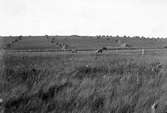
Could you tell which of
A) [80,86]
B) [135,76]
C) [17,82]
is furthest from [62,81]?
[135,76]

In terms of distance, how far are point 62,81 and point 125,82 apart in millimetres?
1831

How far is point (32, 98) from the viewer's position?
23.0 ft

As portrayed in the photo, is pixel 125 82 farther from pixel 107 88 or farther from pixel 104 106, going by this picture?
pixel 104 106

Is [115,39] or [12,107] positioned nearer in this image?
[12,107]

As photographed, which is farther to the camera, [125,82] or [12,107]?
[125,82]

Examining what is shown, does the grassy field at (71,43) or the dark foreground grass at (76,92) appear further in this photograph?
the grassy field at (71,43)

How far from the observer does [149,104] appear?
6.88m

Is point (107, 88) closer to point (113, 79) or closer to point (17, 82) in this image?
point (113, 79)

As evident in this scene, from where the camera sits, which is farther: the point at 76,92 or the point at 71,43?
the point at 71,43

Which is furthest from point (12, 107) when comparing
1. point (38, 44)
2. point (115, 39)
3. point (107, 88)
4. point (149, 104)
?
point (115, 39)

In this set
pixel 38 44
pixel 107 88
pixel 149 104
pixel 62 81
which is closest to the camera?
pixel 149 104

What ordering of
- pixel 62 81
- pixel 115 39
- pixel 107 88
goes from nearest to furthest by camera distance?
pixel 107 88 < pixel 62 81 < pixel 115 39

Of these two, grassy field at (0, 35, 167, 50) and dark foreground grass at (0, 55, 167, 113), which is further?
grassy field at (0, 35, 167, 50)

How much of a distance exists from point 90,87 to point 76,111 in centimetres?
167
